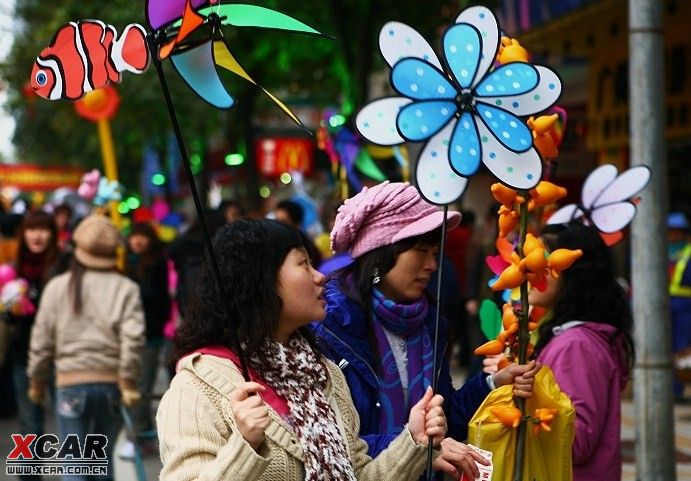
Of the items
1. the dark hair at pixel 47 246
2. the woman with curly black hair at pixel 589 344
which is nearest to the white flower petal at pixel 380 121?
the woman with curly black hair at pixel 589 344

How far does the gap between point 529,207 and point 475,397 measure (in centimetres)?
59

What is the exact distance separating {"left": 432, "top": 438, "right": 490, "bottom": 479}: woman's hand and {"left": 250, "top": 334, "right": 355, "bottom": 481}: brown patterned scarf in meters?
0.34

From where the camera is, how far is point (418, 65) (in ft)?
10.6

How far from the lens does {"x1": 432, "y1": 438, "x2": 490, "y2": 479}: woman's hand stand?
10.6 feet

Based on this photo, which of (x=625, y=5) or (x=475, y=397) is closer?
(x=475, y=397)

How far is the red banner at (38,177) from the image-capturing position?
4931 centimetres

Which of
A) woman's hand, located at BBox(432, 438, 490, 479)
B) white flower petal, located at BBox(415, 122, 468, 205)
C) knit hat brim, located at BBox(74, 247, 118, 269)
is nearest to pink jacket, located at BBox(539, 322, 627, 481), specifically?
woman's hand, located at BBox(432, 438, 490, 479)

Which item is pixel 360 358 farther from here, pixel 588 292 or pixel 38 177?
pixel 38 177

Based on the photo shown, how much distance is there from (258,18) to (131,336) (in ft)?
12.8

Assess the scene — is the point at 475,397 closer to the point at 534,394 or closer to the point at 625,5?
the point at 534,394

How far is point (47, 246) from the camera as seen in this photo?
8.53 m

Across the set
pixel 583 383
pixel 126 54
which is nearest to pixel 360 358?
pixel 583 383

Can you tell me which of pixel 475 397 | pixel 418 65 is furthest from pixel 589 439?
pixel 418 65

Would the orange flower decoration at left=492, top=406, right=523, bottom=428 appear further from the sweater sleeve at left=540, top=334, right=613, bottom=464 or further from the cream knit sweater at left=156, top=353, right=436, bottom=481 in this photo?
the cream knit sweater at left=156, top=353, right=436, bottom=481
